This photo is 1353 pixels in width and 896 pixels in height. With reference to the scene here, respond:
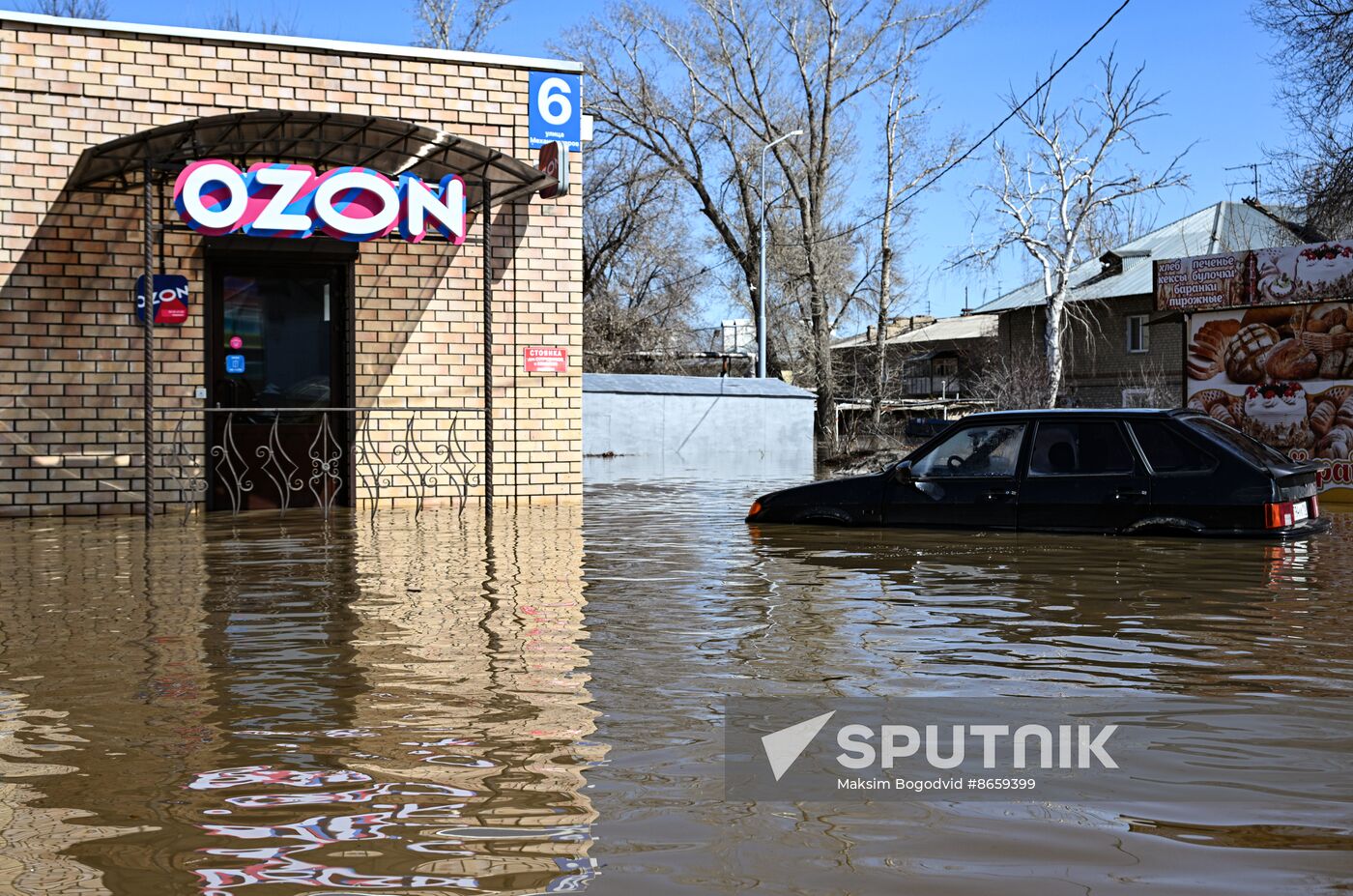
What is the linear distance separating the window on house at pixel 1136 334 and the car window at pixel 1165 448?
39.1m

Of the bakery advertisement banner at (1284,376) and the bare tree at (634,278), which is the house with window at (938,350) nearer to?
the bare tree at (634,278)

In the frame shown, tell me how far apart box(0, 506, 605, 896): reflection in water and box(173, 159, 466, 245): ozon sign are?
4.68 m

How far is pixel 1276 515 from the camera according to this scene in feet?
32.9

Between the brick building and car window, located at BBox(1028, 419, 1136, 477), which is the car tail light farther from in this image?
the brick building

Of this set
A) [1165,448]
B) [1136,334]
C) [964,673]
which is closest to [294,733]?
[964,673]

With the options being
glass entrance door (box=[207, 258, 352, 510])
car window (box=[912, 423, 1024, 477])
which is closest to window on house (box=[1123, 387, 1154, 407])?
glass entrance door (box=[207, 258, 352, 510])

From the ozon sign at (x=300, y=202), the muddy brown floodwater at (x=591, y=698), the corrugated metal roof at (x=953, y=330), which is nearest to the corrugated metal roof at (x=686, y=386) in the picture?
the ozon sign at (x=300, y=202)

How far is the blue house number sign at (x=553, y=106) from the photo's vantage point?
15.6 meters

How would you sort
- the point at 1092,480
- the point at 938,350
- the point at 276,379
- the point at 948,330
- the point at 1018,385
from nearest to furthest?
the point at 1092,480 < the point at 276,379 < the point at 1018,385 < the point at 938,350 < the point at 948,330

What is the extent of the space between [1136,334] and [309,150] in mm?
39542

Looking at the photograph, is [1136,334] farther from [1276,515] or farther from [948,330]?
[1276,515]

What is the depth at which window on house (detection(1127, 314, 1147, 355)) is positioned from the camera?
4747cm

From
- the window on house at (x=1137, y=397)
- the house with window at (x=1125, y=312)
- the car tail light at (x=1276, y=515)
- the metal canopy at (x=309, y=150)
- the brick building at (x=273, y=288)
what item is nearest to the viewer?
the car tail light at (x=1276, y=515)

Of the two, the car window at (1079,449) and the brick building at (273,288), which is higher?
the brick building at (273,288)
